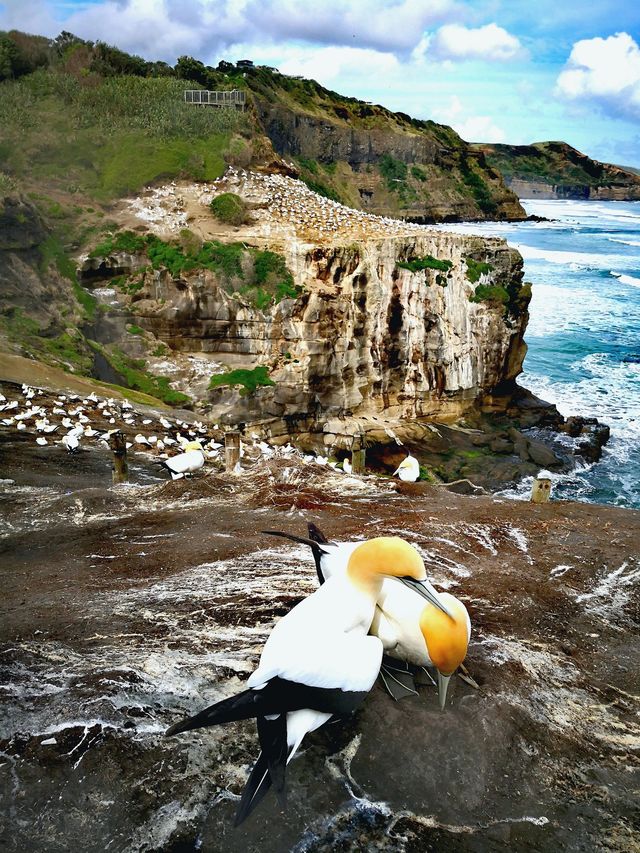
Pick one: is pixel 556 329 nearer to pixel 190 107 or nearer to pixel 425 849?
pixel 190 107

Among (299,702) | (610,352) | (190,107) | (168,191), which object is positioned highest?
(190,107)

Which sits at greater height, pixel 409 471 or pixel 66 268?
pixel 66 268

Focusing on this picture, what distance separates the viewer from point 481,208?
8225 cm

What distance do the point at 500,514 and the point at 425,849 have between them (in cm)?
586

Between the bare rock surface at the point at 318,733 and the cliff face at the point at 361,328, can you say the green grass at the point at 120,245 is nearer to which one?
the cliff face at the point at 361,328

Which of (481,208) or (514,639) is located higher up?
(481,208)

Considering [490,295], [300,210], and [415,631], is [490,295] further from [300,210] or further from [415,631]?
[415,631]

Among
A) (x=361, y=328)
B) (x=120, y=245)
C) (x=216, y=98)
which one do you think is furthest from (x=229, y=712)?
(x=216, y=98)

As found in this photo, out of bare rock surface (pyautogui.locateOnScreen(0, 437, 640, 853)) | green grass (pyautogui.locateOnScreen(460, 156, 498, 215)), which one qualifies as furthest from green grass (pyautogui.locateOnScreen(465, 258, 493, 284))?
green grass (pyautogui.locateOnScreen(460, 156, 498, 215))

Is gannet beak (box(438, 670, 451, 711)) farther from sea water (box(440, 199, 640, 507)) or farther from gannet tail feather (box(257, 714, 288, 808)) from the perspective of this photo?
sea water (box(440, 199, 640, 507))

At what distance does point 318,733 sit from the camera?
14.3ft

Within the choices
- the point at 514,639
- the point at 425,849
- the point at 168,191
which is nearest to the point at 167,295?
the point at 168,191

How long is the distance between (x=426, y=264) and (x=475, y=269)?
2.87 metres

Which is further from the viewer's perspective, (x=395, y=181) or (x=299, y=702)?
(x=395, y=181)
